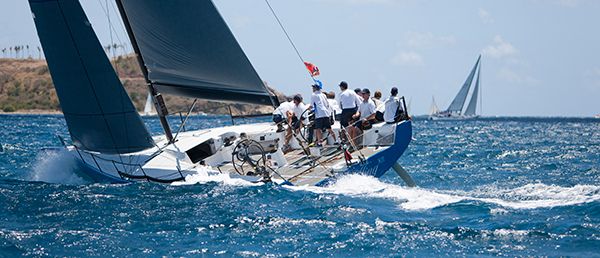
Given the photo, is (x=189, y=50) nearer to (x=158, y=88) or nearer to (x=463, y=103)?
(x=158, y=88)

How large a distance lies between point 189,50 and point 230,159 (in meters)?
2.59

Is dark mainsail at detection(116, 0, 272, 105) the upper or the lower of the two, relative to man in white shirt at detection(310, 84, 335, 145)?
upper

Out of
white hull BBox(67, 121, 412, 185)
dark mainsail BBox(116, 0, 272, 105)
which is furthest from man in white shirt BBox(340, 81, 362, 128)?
dark mainsail BBox(116, 0, 272, 105)

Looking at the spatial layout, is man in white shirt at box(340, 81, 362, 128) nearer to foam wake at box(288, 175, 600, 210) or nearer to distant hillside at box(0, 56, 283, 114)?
foam wake at box(288, 175, 600, 210)

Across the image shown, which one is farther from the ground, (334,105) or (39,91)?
(39,91)

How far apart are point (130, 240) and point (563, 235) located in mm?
6358

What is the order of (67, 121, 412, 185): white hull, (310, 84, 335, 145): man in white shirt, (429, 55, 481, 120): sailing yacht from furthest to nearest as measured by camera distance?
Result: (429, 55, 481, 120): sailing yacht
(310, 84, 335, 145): man in white shirt
(67, 121, 412, 185): white hull

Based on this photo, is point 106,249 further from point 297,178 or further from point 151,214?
point 297,178

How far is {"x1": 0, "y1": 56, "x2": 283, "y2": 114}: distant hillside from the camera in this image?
449 ft

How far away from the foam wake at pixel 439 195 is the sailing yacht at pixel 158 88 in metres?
0.36

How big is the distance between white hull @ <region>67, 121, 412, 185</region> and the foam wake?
315mm

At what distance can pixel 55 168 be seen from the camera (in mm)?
20594

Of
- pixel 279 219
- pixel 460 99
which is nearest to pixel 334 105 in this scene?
pixel 279 219

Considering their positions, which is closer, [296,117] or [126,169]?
[126,169]
